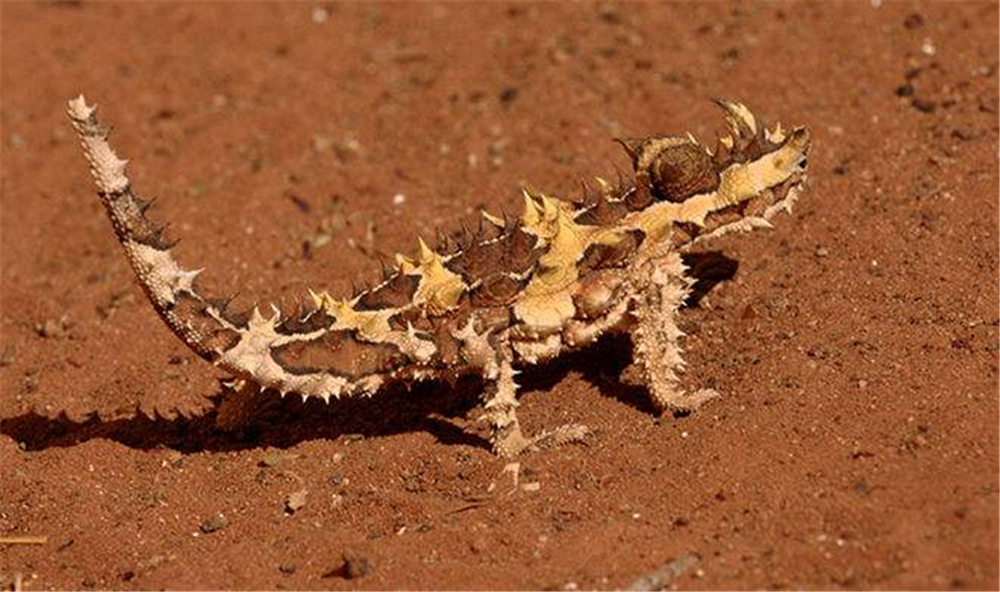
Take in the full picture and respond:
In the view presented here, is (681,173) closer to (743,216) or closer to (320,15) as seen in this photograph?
(743,216)

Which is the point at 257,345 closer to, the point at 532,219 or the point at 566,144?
the point at 532,219

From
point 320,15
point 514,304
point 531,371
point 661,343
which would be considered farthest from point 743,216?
point 320,15

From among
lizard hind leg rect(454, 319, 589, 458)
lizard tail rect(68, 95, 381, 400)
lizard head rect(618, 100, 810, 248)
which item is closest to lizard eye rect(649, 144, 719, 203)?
lizard head rect(618, 100, 810, 248)

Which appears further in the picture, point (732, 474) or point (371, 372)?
point (371, 372)

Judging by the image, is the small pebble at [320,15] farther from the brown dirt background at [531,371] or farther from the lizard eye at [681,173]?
the lizard eye at [681,173]

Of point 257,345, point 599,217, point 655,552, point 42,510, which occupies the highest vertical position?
point 599,217

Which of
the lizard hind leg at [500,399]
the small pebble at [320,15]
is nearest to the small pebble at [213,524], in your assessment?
the lizard hind leg at [500,399]

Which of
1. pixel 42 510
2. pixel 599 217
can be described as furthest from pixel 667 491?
pixel 42 510
